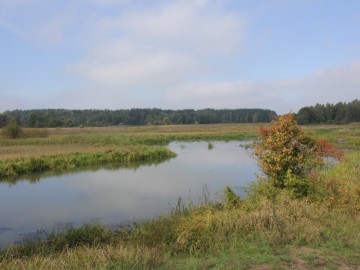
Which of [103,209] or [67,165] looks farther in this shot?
[67,165]

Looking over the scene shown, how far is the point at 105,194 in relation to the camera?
17078 mm

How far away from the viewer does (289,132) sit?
1038 cm

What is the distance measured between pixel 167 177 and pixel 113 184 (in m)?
3.48

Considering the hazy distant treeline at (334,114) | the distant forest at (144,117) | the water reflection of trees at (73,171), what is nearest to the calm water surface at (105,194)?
the water reflection of trees at (73,171)

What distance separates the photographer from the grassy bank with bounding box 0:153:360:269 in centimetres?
550

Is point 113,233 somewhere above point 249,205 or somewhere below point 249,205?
below

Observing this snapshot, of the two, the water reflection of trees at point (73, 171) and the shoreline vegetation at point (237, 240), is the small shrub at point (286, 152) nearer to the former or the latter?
the shoreline vegetation at point (237, 240)

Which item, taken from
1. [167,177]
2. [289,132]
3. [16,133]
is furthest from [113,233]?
[16,133]

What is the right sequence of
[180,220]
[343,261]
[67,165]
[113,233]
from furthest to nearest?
[67,165] → [113,233] → [180,220] → [343,261]

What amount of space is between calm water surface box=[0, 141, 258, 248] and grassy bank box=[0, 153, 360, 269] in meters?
3.22

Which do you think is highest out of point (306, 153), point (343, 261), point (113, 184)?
point (306, 153)

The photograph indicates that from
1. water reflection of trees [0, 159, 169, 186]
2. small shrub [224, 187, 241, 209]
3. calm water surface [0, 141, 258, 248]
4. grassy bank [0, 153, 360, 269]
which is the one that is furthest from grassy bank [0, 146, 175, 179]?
small shrub [224, 187, 241, 209]

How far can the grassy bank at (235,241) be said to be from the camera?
5500 mm

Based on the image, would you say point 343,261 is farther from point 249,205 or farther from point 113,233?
point 113,233
